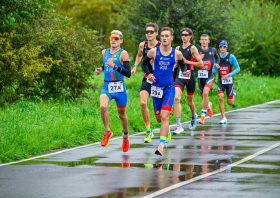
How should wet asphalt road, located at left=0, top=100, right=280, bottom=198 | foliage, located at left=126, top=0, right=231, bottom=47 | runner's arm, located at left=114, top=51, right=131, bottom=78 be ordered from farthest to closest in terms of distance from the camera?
foliage, located at left=126, top=0, right=231, bottom=47
runner's arm, located at left=114, top=51, right=131, bottom=78
wet asphalt road, located at left=0, top=100, right=280, bottom=198

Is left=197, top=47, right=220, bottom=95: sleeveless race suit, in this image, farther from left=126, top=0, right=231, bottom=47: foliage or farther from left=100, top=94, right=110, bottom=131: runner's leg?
left=126, top=0, right=231, bottom=47: foliage

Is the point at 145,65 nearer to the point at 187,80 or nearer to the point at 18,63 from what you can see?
the point at 187,80

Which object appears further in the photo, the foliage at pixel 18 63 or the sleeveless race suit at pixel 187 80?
the foliage at pixel 18 63

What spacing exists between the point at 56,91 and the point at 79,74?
1089mm

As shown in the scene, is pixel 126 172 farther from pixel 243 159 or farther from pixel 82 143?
pixel 82 143

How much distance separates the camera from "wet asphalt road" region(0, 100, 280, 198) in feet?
23.4

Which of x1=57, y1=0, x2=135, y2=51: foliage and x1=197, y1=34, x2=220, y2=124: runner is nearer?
x1=197, y1=34, x2=220, y2=124: runner

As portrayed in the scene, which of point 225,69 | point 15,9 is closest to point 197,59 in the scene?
point 225,69

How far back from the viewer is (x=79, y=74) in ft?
59.7

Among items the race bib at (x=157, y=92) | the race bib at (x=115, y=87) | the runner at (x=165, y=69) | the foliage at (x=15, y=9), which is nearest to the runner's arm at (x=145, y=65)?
→ the runner at (x=165, y=69)

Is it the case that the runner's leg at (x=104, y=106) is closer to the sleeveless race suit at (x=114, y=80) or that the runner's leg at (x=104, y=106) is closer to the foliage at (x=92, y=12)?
the sleeveless race suit at (x=114, y=80)

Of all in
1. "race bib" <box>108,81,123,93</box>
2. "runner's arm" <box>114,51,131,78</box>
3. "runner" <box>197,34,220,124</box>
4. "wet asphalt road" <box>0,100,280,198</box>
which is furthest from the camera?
"runner" <box>197,34,220,124</box>

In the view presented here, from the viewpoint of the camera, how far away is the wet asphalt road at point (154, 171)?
712 cm

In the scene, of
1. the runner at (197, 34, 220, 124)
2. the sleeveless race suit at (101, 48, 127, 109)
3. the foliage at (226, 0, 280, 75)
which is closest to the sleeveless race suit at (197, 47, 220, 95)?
the runner at (197, 34, 220, 124)
